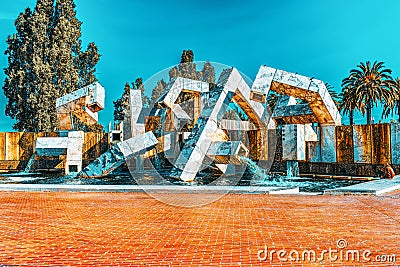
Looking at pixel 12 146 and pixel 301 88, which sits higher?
pixel 301 88

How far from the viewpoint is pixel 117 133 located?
23.2 meters

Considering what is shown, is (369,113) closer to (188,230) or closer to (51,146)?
(51,146)

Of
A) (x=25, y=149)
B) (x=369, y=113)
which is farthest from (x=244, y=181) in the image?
(x=369, y=113)

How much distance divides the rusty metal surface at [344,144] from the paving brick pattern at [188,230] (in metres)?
7.60

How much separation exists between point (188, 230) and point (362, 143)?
12590mm

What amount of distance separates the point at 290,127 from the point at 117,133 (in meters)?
10.4

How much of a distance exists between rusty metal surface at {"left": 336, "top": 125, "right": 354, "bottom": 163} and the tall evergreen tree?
23947mm

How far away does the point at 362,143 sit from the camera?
16.6 meters

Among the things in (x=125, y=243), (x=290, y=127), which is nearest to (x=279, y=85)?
(x=290, y=127)

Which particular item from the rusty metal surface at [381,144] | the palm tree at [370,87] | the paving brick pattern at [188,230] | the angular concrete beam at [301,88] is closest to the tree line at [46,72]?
the palm tree at [370,87]

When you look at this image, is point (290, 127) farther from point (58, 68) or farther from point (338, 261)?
point (58, 68)

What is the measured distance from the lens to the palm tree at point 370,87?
37.7m

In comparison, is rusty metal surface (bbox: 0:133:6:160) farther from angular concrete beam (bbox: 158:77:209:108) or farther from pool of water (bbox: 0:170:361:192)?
angular concrete beam (bbox: 158:77:209:108)

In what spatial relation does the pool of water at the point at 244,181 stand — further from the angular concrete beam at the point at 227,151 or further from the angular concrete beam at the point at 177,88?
the angular concrete beam at the point at 177,88
